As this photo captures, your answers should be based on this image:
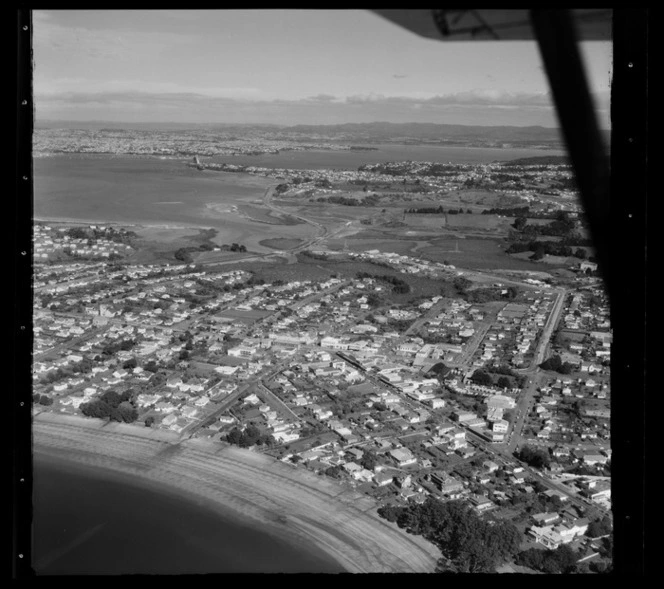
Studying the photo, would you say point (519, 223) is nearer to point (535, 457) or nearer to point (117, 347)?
point (535, 457)

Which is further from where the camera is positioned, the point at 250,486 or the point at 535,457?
the point at 535,457

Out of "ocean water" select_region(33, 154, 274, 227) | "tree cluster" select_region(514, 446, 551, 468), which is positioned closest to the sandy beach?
"tree cluster" select_region(514, 446, 551, 468)

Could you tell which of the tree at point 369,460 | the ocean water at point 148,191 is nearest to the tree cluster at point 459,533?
the tree at point 369,460

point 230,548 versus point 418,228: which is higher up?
point 418,228

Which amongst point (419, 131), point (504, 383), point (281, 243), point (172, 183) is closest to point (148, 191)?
point (172, 183)
